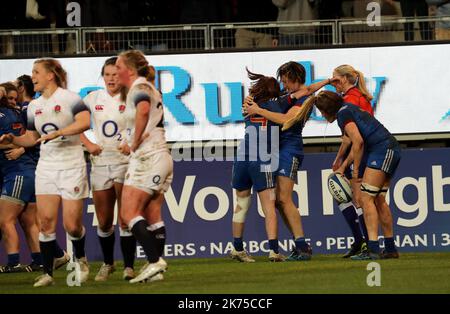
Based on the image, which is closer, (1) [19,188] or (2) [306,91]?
(2) [306,91]

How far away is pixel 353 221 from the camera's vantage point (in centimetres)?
1454

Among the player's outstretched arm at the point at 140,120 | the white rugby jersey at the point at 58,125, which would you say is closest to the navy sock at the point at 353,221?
the white rugby jersey at the point at 58,125

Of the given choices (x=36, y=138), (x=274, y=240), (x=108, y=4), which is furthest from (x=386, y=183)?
(x=108, y=4)

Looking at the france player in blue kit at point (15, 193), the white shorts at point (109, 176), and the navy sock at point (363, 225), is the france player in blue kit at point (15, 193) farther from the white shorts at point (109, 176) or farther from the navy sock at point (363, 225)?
the navy sock at point (363, 225)

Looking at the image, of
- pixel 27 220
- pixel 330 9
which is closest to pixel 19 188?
pixel 27 220

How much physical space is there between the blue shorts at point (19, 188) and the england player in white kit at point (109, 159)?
263cm

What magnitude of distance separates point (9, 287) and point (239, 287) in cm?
253

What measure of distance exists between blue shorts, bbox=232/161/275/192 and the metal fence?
3.18 m

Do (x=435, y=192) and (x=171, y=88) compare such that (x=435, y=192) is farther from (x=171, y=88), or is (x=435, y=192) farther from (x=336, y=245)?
(x=171, y=88)

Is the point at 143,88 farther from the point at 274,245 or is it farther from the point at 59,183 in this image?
the point at 274,245

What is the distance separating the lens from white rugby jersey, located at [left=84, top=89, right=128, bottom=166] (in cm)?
1215

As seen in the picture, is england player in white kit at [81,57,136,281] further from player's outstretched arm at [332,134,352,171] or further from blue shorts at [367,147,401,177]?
player's outstretched arm at [332,134,352,171]

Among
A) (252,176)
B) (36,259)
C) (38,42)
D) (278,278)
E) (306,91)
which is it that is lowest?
(278,278)

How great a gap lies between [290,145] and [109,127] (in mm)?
3070
